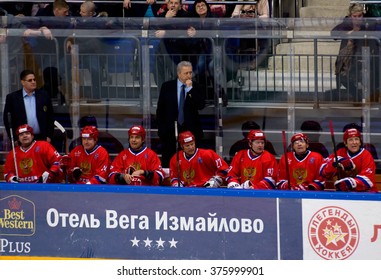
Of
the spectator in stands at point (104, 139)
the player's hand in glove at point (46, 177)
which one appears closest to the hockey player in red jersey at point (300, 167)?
the spectator in stands at point (104, 139)

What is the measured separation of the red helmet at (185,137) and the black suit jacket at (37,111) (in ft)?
3.93

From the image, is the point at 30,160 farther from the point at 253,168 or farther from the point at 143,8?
→ the point at 143,8

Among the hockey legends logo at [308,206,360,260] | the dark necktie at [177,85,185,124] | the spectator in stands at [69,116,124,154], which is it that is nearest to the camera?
the hockey legends logo at [308,206,360,260]

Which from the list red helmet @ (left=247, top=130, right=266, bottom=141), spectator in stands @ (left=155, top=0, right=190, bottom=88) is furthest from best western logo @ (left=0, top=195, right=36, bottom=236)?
red helmet @ (left=247, top=130, right=266, bottom=141)

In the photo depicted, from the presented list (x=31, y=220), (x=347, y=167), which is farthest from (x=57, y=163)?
(x=347, y=167)

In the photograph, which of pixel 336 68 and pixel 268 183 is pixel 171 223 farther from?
pixel 336 68

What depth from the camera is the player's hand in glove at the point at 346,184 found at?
10195 millimetres

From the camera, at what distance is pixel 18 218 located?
10531mm

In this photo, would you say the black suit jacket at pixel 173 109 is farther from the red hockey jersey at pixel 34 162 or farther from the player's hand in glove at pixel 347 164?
the player's hand in glove at pixel 347 164

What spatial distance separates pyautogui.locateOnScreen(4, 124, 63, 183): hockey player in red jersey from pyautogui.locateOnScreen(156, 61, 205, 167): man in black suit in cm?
95

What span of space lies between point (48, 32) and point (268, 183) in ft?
7.70

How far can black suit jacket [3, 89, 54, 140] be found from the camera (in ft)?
A: 36.5

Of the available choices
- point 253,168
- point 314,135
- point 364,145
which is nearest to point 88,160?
point 253,168

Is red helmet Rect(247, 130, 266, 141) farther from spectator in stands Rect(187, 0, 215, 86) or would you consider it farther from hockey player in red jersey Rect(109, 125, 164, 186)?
hockey player in red jersey Rect(109, 125, 164, 186)
